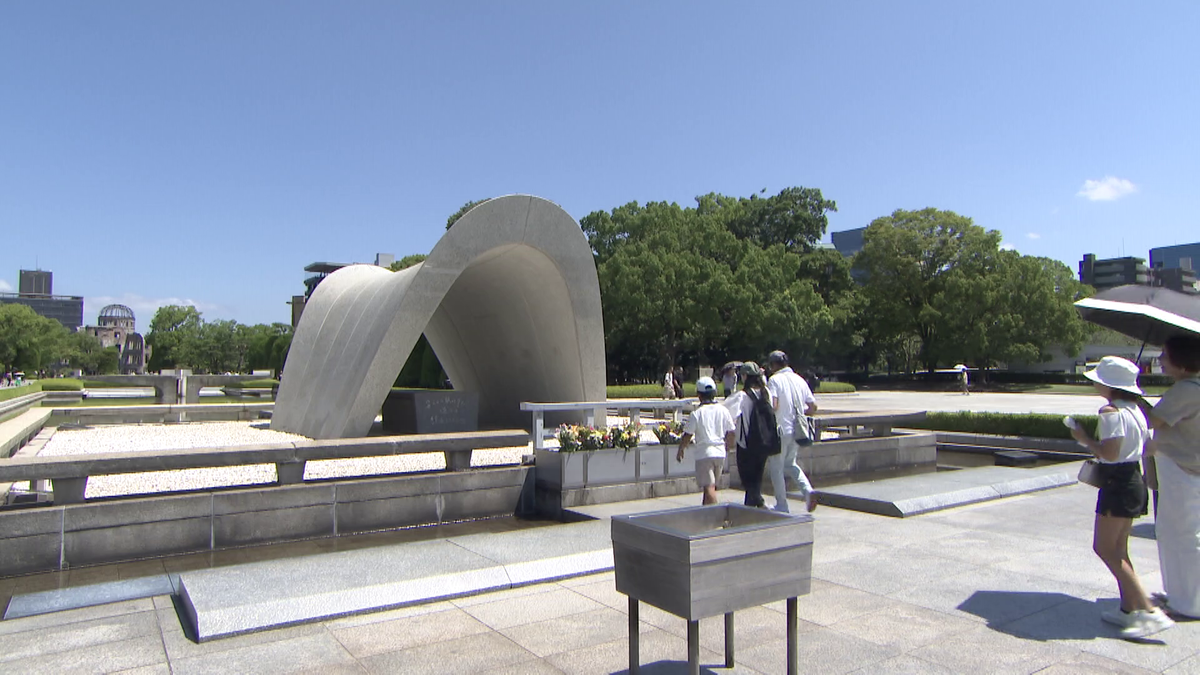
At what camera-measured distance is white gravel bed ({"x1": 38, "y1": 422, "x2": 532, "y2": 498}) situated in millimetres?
10617

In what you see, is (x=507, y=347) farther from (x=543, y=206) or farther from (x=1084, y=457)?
(x=1084, y=457)

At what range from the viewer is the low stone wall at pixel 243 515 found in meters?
7.02

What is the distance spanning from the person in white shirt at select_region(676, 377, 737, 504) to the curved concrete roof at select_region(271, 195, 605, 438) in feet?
22.9

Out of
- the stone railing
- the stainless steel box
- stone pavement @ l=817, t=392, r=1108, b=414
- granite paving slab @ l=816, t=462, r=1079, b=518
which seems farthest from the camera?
stone pavement @ l=817, t=392, r=1108, b=414

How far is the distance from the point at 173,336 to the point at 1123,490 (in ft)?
313

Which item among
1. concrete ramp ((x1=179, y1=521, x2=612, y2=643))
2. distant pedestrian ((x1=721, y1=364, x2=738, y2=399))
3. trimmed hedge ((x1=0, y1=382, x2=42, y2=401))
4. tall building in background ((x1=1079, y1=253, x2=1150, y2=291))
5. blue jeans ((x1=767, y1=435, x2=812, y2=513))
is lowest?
concrete ramp ((x1=179, y1=521, x2=612, y2=643))

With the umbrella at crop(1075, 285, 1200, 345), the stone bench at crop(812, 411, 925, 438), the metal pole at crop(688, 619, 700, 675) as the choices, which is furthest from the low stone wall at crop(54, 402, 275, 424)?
the umbrella at crop(1075, 285, 1200, 345)

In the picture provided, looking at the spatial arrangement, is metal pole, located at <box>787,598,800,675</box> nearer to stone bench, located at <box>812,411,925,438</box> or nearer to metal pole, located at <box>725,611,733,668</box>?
metal pole, located at <box>725,611,733,668</box>

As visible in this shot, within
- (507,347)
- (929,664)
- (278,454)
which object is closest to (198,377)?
(507,347)

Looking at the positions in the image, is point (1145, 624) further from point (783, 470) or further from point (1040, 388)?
point (1040, 388)

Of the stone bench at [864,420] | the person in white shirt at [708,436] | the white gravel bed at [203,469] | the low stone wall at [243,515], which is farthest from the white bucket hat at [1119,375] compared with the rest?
the stone bench at [864,420]

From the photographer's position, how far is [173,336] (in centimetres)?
8644

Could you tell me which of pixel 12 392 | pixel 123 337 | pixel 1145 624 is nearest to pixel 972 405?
pixel 1145 624

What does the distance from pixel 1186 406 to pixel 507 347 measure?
14302 millimetres
